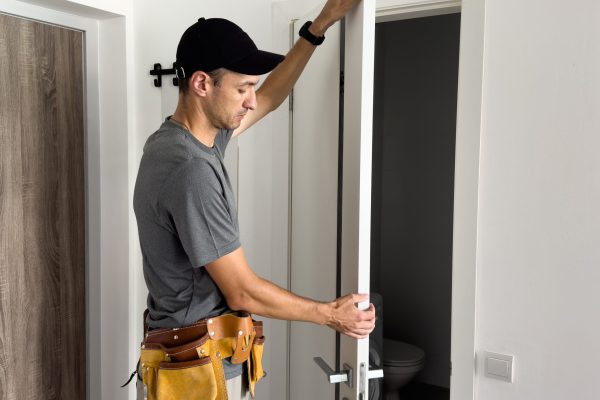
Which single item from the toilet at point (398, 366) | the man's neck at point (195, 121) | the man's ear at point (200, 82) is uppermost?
the man's ear at point (200, 82)

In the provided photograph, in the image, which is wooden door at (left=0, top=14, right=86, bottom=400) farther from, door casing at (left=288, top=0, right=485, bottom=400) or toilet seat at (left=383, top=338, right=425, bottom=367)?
toilet seat at (left=383, top=338, right=425, bottom=367)

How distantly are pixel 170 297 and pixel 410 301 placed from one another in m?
2.42

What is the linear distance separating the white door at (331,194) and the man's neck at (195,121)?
1.16ft

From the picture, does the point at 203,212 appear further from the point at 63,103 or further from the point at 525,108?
the point at 63,103

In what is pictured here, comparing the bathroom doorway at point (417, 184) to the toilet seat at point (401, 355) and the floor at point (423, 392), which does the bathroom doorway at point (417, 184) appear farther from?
the toilet seat at point (401, 355)

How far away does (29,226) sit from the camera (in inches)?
82.3

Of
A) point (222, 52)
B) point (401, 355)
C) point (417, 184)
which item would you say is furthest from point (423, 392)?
point (222, 52)

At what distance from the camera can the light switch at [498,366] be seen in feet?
5.78

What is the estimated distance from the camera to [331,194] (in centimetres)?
177

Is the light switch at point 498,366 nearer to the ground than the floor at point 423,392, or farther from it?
farther from it

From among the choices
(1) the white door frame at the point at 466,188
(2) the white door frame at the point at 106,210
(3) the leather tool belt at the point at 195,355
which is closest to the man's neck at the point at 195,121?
(3) the leather tool belt at the point at 195,355

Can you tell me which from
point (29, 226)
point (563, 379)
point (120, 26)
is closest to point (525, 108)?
point (563, 379)

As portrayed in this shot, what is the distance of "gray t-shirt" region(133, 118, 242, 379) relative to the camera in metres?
1.36

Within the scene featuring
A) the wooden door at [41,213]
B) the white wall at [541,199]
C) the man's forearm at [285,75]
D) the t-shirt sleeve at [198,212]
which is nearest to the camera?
the t-shirt sleeve at [198,212]
